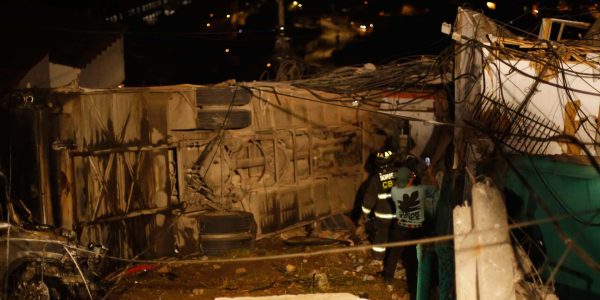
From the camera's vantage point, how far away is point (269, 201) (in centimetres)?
1061

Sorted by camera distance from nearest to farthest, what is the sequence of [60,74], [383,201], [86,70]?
1. [383,201]
2. [60,74]
3. [86,70]

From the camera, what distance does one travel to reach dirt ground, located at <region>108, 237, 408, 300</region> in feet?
26.5

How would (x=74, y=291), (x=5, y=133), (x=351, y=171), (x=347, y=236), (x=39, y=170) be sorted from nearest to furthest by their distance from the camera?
(x=74, y=291)
(x=39, y=170)
(x=5, y=133)
(x=347, y=236)
(x=351, y=171)

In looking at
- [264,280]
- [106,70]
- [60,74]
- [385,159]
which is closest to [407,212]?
[385,159]

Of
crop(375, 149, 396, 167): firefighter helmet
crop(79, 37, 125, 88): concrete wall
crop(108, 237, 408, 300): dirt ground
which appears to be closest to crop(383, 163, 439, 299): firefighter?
crop(108, 237, 408, 300): dirt ground

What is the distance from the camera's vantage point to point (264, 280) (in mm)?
8586

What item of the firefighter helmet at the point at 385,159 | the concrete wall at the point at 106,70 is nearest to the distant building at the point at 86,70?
the concrete wall at the point at 106,70

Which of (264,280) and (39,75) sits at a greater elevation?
(39,75)

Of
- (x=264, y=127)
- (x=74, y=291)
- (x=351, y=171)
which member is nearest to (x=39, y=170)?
(x=74, y=291)

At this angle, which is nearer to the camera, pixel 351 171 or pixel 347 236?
pixel 347 236

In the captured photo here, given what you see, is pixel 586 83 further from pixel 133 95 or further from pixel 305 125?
pixel 133 95

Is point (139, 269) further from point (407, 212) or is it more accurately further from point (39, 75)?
point (39, 75)

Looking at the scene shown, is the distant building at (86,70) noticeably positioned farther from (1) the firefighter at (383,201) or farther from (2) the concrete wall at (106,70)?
(1) the firefighter at (383,201)

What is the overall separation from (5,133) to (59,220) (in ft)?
5.57
